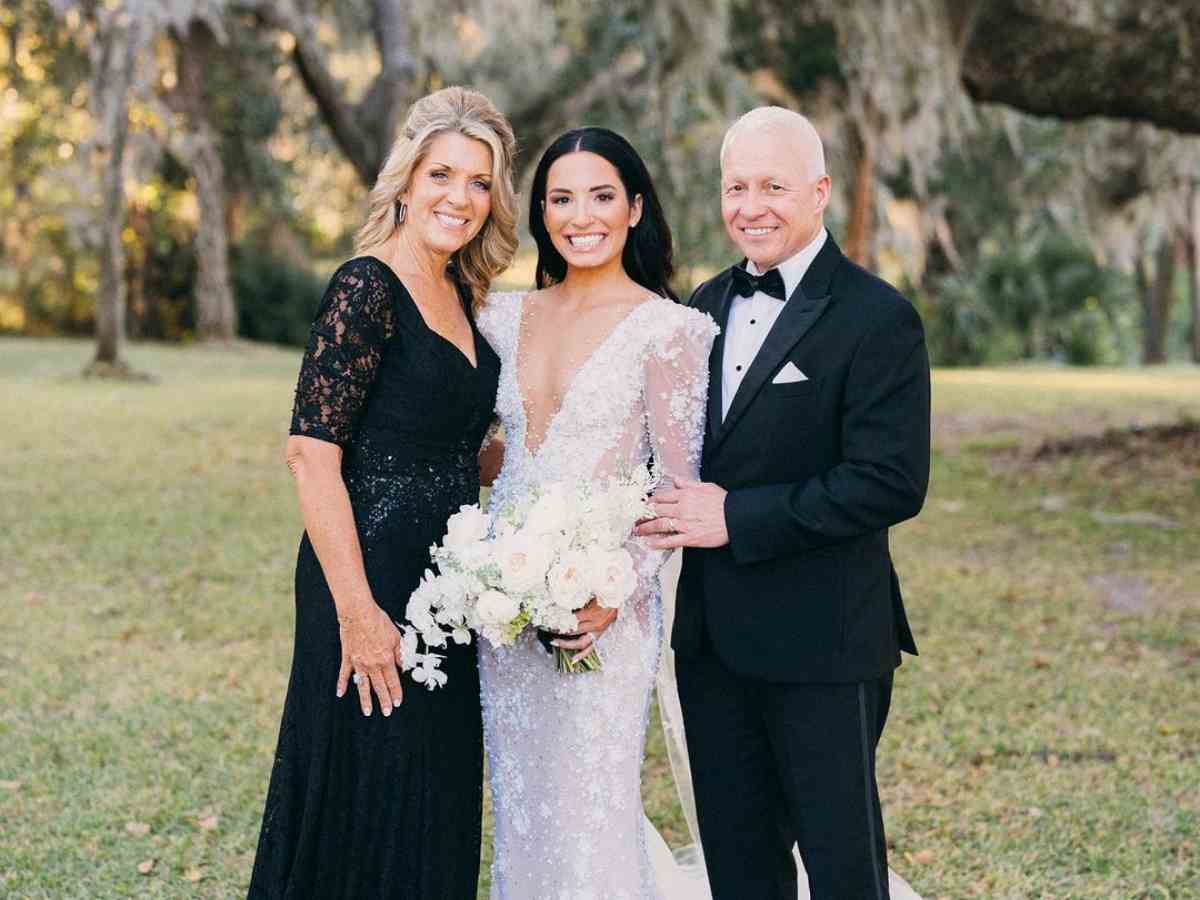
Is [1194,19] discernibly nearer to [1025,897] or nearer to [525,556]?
[1025,897]

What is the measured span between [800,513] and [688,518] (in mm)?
261

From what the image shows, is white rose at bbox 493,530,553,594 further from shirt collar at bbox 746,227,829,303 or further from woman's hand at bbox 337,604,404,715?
shirt collar at bbox 746,227,829,303

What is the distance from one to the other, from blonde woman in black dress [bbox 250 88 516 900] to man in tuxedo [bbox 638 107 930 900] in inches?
22.9

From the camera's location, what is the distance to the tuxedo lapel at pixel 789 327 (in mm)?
2631

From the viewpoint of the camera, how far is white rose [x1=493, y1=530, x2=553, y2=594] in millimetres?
2508

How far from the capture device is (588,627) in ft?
8.97

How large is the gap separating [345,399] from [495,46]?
1842 centimetres

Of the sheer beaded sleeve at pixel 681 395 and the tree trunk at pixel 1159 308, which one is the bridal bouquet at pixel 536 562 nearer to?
the sheer beaded sleeve at pixel 681 395

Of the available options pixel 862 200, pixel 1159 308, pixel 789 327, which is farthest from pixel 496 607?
pixel 1159 308

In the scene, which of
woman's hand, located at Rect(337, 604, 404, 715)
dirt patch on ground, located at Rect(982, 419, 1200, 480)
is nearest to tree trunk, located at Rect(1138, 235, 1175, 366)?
dirt patch on ground, located at Rect(982, 419, 1200, 480)

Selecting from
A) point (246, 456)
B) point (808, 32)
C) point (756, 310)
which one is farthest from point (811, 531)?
point (808, 32)

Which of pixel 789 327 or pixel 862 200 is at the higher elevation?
pixel 862 200

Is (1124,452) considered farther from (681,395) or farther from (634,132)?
(634,132)

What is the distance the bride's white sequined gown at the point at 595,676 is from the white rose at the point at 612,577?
0.31 metres
